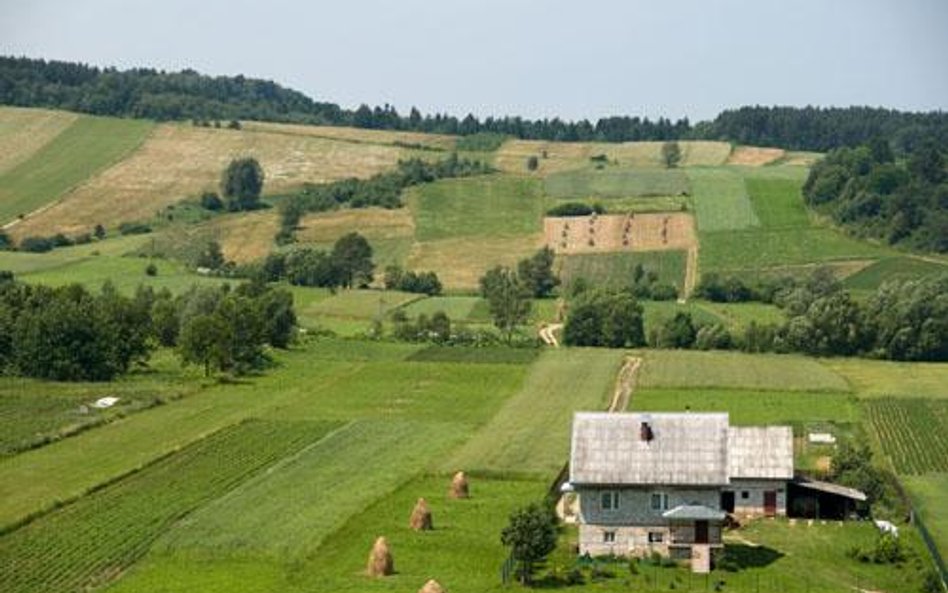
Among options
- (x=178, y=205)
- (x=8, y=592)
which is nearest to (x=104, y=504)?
(x=8, y=592)

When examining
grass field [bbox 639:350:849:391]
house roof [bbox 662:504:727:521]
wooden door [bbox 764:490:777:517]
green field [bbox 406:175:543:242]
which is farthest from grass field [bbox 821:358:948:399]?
green field [bbox 406:175:543:242]

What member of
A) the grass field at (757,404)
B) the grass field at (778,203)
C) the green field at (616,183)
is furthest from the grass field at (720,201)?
the grass field at (757,404)

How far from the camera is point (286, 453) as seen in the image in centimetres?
7138

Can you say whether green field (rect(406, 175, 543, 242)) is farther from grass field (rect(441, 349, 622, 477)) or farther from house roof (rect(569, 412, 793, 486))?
house roof (rect(569, 412, 793, 486))

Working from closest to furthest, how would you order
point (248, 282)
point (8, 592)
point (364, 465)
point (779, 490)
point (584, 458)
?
point (8, 592), point (584, 458), point (779, 490), point (364, 465), point (248, 282)

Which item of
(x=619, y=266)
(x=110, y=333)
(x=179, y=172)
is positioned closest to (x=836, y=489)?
(x=110, y=333)

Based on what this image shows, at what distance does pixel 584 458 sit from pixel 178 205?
4622 inches

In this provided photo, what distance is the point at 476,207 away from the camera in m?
167

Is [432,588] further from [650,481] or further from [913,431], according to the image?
[913,431]

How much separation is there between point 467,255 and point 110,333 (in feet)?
185

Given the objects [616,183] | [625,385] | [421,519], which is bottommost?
[625,385]

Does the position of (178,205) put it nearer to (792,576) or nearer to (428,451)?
(428,451)

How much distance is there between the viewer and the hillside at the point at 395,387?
53.5 metres

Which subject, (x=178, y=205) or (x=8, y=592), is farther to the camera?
(x=178, y=205)
